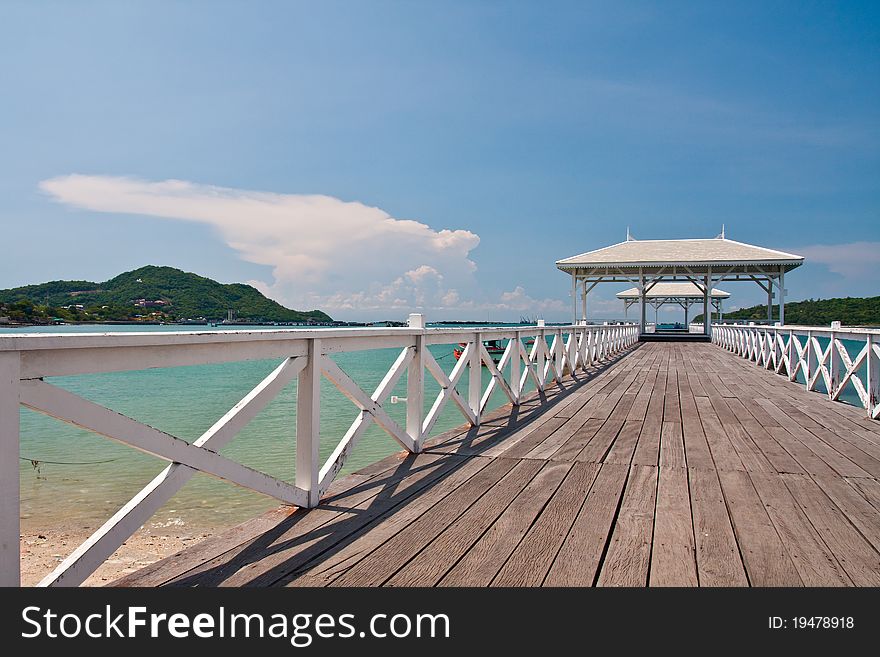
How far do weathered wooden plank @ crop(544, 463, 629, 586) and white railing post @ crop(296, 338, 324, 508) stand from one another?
1262mm

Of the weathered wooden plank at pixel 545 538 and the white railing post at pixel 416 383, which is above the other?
A: the white railing post at pixel 416 383

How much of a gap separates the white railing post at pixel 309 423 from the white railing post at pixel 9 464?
1.32 m

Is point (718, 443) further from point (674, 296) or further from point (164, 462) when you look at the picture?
point (674, 296)

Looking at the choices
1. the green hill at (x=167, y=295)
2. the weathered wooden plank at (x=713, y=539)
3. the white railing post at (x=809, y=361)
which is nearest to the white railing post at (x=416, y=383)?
the weathered wooden plank at (x=713, y=539)

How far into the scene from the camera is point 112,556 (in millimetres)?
4094

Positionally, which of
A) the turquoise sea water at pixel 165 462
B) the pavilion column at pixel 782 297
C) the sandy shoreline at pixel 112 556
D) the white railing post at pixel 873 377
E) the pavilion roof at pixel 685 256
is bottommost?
the turquoise sea water at pixel 165 462

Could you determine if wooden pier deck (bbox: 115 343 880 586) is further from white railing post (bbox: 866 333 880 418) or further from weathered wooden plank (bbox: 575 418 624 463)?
white railing post (bbox: 866 333 880 418)

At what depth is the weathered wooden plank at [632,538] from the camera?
6.14ft

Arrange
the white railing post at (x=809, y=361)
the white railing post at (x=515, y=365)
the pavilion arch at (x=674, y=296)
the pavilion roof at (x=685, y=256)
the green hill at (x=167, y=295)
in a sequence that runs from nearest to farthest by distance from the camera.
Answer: the white railing post at (x=515, y=365)
the white railing post at (x=809, y=361)
the pavilion roof at (x=685, y=256)
the pavilion arch at (x=674, y=296)
the green hill at (x=167, y=295)

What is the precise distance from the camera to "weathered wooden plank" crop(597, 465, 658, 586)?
1872mm

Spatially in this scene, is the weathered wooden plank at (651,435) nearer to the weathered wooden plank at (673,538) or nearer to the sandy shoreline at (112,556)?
the weathered wooden plank at (673,538)
